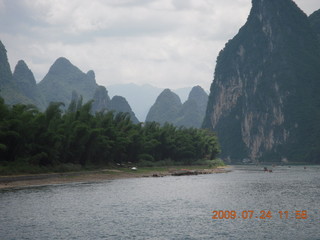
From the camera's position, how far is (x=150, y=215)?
24.8 metres

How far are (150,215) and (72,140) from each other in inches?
1184

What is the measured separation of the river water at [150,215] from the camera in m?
19.4

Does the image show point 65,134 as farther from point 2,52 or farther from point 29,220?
point 2,52

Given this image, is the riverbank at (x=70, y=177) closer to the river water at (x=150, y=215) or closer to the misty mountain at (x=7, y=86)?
the river water at (x=150, y=215)

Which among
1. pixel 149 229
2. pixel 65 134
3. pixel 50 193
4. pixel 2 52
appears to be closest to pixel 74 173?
pixel 65 134

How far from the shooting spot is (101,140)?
5912 centimetres
